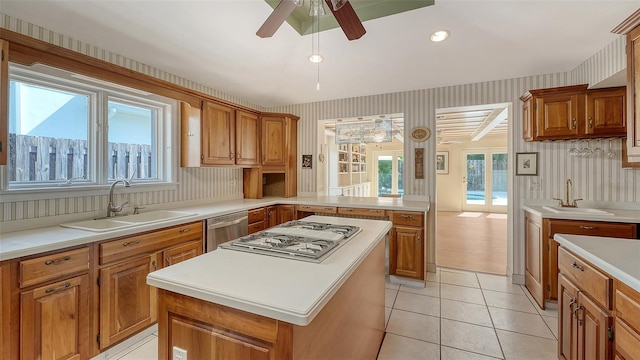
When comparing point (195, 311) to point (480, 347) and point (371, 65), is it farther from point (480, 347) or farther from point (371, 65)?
point (371, 65)

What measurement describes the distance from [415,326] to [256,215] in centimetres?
212

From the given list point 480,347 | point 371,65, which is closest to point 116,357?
Answer: point 480,347

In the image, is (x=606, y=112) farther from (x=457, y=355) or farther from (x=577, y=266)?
(x=457, y=355)

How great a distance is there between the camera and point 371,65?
2.89 m

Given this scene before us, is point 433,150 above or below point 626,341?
above

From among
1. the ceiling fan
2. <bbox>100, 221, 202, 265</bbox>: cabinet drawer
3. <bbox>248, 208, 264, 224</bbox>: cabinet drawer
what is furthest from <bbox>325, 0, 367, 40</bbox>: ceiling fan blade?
<bbox>248, 208, 264, 224</bbox>: cabinet drawer

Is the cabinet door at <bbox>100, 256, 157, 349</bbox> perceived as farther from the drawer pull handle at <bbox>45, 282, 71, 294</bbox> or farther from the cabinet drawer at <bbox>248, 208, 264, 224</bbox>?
the cabinet drawer at <bbox>248, 208, 264, 224</bbox>

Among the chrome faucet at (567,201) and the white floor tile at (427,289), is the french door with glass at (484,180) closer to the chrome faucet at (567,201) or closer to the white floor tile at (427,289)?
the chrome faucet at (567,201)

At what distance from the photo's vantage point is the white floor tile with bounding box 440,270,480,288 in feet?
10.5

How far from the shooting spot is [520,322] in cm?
238

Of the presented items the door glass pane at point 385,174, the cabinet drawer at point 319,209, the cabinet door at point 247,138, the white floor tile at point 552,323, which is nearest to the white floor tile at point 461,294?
the white floor tile at point 552,323

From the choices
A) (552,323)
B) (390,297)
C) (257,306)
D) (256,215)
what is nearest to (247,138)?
(256,215)

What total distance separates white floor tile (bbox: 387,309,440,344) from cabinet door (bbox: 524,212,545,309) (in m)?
1.15

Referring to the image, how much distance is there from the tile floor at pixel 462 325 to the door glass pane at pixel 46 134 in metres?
1.51
